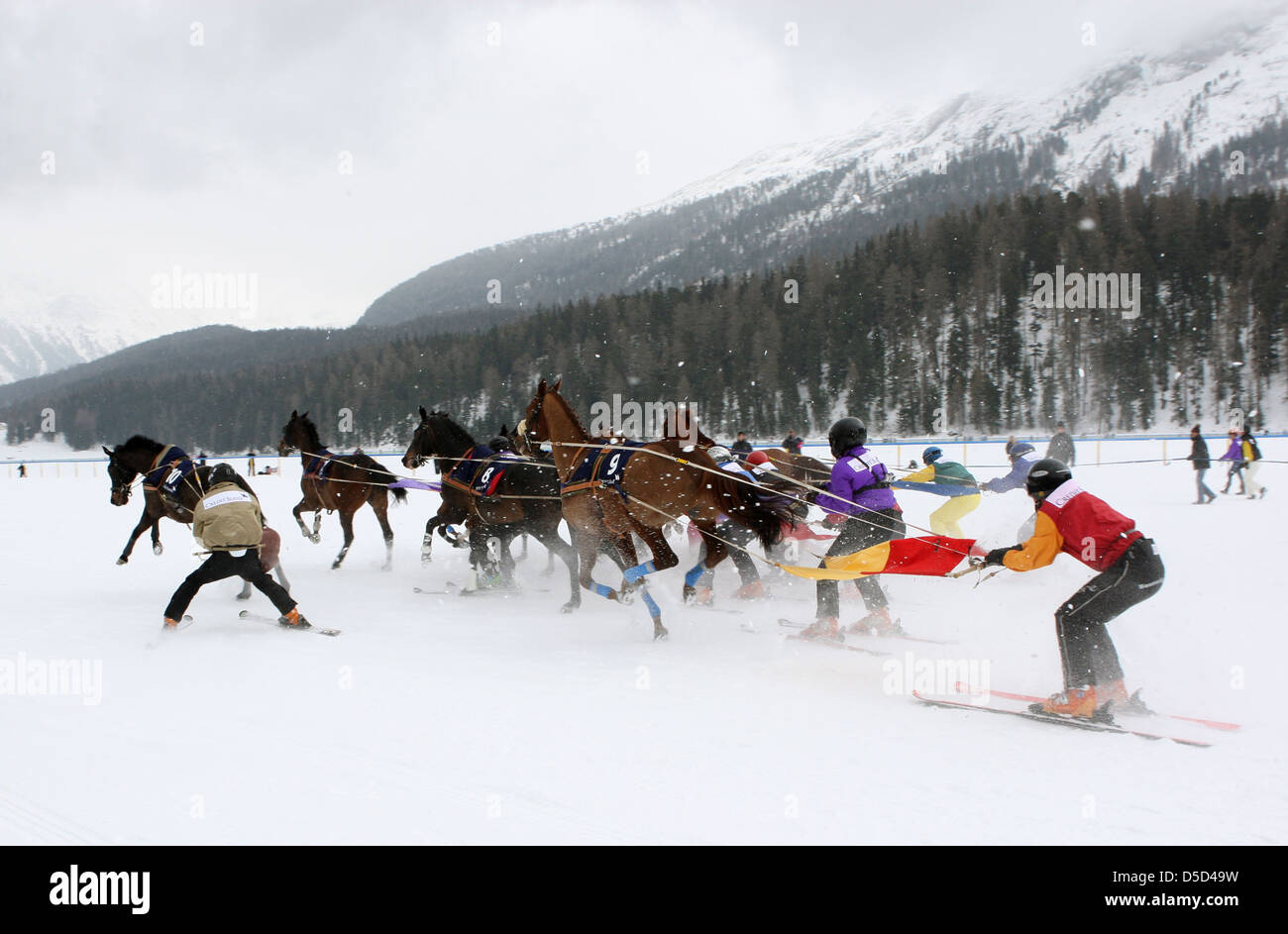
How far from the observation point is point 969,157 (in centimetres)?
15900

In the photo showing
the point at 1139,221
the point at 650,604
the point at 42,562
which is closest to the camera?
the point at 650,604

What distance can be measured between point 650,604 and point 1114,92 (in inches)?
9475

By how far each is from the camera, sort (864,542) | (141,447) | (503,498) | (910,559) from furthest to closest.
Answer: (141,447), (503,498), (864,542), (910,559)

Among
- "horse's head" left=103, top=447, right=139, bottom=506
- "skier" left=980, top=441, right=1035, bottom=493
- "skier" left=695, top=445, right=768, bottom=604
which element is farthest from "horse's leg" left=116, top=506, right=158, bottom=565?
"skier" left=980, top=441, right=1035, bottom=493

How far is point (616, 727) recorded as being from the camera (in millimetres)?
4547

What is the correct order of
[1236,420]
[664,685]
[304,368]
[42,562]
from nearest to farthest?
1. [664,685]
2. [42,562]
3. [1236,420]
4. [304,368]

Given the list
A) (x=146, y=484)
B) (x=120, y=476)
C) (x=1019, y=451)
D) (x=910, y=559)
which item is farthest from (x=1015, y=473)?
(x=120, y=476)

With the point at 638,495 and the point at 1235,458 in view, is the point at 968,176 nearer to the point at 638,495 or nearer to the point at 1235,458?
the point at 1235,458

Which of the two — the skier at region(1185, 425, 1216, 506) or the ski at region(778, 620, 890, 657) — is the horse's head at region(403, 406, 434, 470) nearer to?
the ski at region(778, 620, 890, 657)

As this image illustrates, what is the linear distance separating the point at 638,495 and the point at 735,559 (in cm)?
181

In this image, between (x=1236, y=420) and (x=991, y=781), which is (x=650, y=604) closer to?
(x=991, y=781)

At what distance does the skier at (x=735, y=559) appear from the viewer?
→ 8.27 metres

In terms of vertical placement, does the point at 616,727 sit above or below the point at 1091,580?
below
